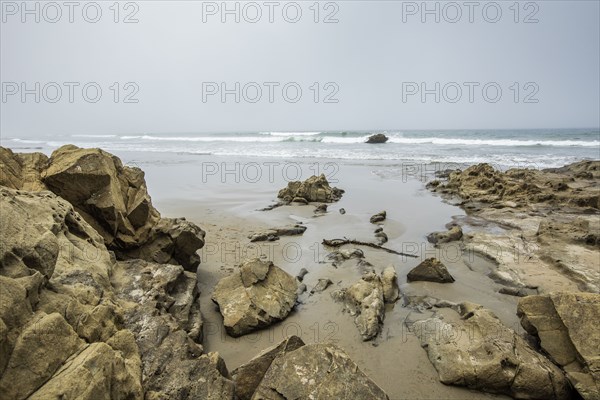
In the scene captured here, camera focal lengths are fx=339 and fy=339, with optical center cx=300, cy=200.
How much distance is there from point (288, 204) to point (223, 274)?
5716 millimetres

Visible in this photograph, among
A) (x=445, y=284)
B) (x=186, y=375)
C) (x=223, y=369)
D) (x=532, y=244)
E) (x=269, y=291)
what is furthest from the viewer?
(x=532, y=244)

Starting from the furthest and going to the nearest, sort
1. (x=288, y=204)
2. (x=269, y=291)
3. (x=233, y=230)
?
(x=288, y=204)
(x=233, y=230)
(x=269, y=291)

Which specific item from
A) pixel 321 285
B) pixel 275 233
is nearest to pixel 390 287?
pixel 321 285

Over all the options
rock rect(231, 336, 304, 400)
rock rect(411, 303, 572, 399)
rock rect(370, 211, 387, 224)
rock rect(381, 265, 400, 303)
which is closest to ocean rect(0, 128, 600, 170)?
rock rect(370, 211, 387, 224)

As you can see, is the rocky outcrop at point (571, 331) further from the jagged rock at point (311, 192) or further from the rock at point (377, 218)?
the jagged rock at point (311, 192)

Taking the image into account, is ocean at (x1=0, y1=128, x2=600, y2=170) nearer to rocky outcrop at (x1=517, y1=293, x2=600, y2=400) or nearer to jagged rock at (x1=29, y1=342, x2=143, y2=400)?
rocky outcrop at (x1=517, y1=293, x2=600, y2=400)

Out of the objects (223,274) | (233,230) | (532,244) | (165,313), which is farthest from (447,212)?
(165,313)

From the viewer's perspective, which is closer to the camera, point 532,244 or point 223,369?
point 223,369

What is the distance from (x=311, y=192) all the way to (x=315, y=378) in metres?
9.31

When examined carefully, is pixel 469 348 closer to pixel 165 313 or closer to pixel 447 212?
pixel 165 313

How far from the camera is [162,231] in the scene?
5660mm

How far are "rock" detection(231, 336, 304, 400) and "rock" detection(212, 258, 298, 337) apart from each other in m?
1.14

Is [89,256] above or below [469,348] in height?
above

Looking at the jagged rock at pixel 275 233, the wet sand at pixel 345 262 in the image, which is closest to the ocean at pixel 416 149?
the wet sand at pixel 345 262
